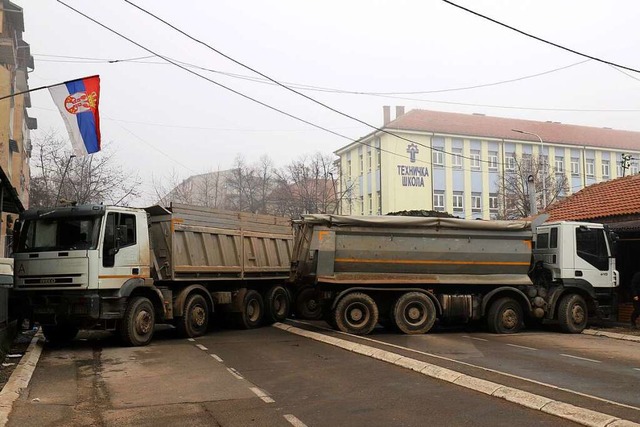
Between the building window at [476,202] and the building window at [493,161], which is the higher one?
the building window at [493,161]

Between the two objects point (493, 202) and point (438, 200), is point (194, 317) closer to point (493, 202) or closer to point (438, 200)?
point (438, 200)

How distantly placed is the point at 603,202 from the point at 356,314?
10.8m

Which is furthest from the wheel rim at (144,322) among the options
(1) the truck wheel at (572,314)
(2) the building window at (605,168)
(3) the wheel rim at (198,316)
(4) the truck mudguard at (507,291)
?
(2) the building window at (605,168)

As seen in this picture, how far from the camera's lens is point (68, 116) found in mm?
13492

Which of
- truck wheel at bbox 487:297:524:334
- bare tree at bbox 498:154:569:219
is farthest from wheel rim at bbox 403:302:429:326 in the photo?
bare tree at bbox 498:154:569:219

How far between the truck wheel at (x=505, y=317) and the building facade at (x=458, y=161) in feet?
122

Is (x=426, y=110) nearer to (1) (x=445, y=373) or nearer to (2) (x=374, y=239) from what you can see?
(2) (x=374, y=239)

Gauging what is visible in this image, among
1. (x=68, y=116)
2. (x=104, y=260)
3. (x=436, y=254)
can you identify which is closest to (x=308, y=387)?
(x=104, y=260)

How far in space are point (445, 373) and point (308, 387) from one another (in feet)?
6.39

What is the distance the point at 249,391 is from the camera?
24.6ft

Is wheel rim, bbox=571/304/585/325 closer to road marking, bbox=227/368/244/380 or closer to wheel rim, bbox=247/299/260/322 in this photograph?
wheel rim, bbox=247/299/260/322

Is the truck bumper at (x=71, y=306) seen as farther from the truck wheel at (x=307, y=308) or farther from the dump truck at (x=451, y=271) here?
the truck wheel at (x=307, y=308)

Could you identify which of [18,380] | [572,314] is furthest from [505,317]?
[18,380]

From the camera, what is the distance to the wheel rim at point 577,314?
1474cm
